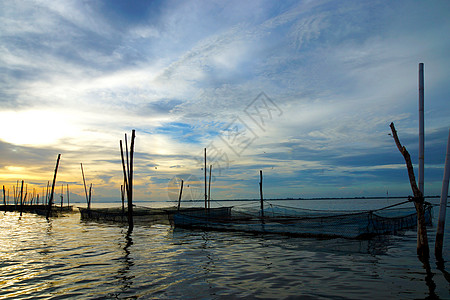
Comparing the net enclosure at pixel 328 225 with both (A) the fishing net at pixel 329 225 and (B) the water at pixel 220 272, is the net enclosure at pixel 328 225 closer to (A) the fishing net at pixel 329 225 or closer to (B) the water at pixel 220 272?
(A) the fishing net at pixel 329 225

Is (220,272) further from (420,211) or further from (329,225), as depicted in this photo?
(329,225)

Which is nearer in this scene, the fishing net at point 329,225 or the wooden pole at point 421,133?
the wooden pole at point 421,133

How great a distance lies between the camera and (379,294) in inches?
320

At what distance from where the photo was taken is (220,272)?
1056 centimetres

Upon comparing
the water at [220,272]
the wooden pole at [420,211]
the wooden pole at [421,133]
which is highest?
the wooden pole at [421,133]

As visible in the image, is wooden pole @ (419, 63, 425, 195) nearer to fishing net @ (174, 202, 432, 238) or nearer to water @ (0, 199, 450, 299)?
water @ (0, 199, 450, 299)

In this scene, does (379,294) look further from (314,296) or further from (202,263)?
(202,263)

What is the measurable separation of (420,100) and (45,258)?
1741cm

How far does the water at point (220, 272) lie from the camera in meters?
8.30

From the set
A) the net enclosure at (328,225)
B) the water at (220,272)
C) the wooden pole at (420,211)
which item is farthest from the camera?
the net enclosure at (328,225)

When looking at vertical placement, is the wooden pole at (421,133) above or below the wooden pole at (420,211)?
above

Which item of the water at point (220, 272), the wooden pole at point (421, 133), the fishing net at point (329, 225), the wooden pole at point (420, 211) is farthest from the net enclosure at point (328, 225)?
the wooden pole at point (421, 133)

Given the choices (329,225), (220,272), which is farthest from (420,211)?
(220,272)

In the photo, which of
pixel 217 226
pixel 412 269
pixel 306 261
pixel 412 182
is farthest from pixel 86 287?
Answer: pixel 217 226
